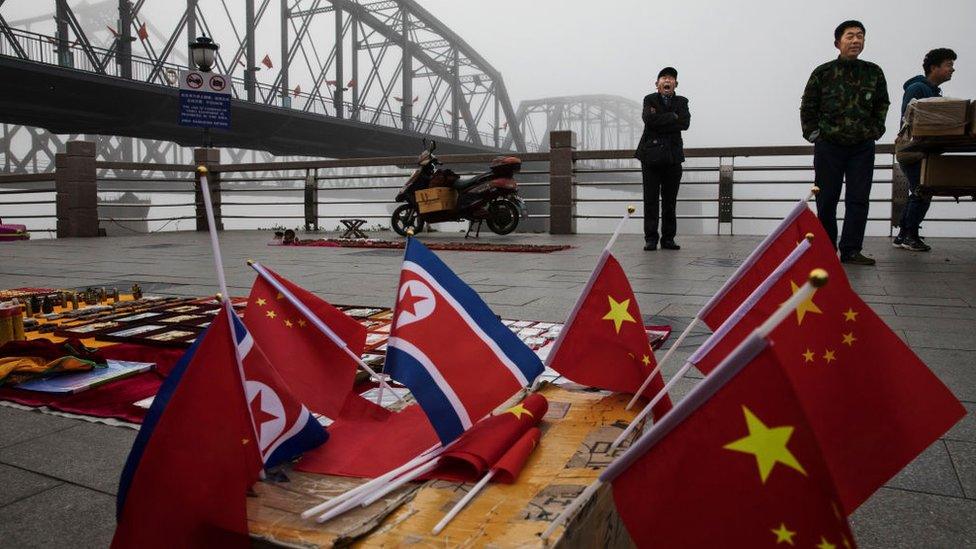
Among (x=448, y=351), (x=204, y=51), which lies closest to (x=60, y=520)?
(x=448, y=351)

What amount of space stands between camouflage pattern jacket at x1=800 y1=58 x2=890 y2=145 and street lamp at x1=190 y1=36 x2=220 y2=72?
10.6 meters

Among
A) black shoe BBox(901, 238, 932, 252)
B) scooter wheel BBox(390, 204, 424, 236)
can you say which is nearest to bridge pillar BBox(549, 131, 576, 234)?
scooter wheel BBox(390, 204, 424, 236)

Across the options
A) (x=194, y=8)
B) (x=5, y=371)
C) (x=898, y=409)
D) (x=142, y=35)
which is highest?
(x=194, y=8)

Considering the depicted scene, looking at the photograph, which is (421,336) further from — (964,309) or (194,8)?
(194,8)

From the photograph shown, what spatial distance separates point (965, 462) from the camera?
1.54 metres

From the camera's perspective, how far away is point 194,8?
33.5 m

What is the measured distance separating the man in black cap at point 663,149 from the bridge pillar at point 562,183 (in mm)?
3037

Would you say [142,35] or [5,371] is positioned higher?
[142,35]

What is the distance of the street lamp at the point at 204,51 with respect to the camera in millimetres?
12523

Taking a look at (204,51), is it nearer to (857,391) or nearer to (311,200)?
(311,200)

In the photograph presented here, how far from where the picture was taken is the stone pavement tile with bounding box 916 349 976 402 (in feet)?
6.72

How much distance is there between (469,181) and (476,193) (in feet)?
0.95

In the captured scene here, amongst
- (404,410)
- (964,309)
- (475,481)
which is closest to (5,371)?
(404,410)

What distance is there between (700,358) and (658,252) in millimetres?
5963
